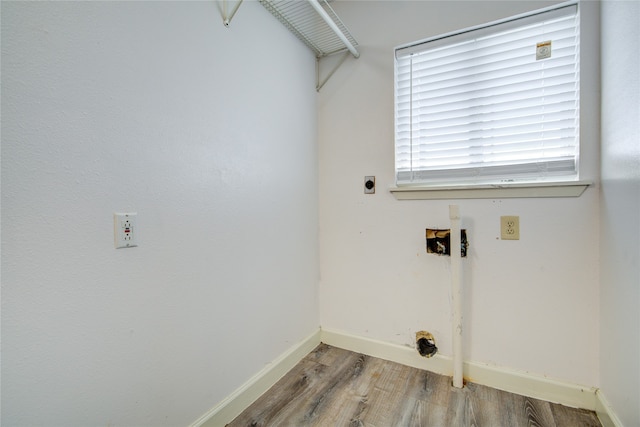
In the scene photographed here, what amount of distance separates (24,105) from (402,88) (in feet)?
5.66

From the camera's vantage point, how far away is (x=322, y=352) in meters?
1.92

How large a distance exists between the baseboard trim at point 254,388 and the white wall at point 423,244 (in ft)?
1.09

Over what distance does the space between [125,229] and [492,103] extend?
1.82 metres

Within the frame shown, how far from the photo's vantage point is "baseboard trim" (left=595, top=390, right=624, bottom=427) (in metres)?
1.13

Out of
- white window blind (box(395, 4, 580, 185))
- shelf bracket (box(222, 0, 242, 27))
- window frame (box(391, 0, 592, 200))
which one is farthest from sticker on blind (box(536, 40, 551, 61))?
shelf bracket (box(222, 0, 242, 27))

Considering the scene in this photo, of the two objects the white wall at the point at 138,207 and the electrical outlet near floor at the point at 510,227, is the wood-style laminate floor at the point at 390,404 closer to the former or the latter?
the white wall at the point at 138,207

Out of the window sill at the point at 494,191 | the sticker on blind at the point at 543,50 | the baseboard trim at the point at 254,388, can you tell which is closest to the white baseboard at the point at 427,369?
the baseboard trim at the point at 254,388

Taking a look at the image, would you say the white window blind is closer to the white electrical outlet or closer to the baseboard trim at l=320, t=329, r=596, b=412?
the baseboard trim at l=320, t=329, r=596, b=412

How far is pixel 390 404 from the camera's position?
55.3 inches

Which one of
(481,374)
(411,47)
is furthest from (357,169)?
(481,374)

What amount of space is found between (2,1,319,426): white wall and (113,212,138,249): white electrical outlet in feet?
0.06

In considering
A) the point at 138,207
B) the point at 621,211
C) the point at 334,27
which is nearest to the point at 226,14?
the point at 334,27

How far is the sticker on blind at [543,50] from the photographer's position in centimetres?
140

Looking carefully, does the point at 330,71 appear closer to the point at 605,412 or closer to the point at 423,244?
the point at 423,244
